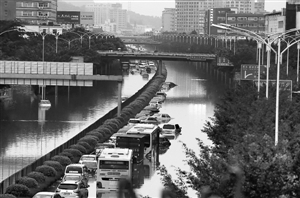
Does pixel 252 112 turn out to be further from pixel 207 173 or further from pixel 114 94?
pixel 114 94

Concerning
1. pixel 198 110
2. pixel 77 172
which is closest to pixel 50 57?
pixel 198 110

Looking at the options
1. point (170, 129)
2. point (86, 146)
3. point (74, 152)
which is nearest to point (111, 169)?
point (74, 152)

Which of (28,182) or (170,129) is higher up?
(28,182)

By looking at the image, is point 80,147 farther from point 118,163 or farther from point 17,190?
point 17,190

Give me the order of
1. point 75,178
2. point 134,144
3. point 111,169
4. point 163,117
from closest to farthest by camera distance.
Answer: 1. point 111,169
2. point 75,178
3. point 134,144
4. point 163,117

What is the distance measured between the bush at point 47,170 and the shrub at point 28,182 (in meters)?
3.29

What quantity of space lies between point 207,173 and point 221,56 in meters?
108

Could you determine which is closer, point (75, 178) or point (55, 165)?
point (75, 178)

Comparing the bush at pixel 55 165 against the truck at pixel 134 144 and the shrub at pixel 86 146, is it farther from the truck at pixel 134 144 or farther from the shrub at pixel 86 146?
the shrub at pixel 86 146

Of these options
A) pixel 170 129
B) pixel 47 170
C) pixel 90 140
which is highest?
pixel 90 140

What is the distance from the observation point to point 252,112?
4097 centimetres

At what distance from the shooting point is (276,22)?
532 feet

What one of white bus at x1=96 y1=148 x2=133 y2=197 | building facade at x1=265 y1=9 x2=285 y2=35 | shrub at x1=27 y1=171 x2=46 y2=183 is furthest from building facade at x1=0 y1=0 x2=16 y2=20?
white bus at x1=96 y1=148 x2=133 y2=197

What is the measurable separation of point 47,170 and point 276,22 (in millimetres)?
125280
